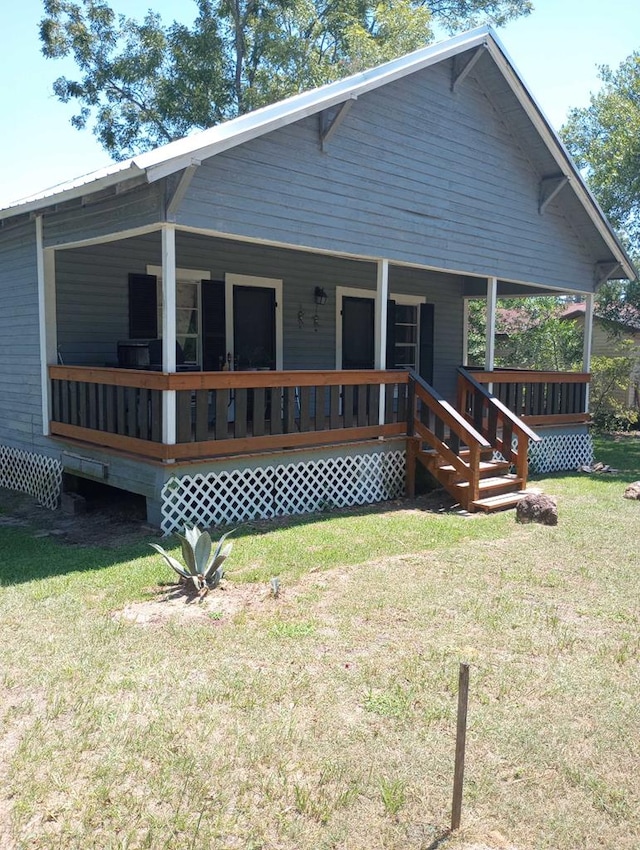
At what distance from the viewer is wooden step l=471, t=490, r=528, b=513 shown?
323 inches

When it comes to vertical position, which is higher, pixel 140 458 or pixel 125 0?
pixel 125 0

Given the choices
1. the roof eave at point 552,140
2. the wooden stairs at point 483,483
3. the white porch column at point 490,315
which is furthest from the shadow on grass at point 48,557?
the roof eave at point 552,140

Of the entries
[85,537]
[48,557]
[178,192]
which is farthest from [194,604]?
[178,192]

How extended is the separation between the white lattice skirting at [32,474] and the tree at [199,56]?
44.3 feet

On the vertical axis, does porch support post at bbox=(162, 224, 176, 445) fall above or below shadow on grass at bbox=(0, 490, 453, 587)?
above

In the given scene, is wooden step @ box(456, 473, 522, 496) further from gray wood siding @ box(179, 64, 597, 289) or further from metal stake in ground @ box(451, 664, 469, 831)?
metal stake in ground @ box(451, 664, 469, 831)

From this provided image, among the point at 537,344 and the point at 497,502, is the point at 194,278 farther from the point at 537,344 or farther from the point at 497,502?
the point at 537,344

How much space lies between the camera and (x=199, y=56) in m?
19.3

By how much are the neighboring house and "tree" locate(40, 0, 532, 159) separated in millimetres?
9528

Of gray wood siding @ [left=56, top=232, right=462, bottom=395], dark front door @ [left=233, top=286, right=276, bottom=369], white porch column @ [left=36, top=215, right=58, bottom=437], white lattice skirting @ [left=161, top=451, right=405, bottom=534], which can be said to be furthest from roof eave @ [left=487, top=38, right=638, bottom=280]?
white porch column @ [left=36, top=215, right=58, bottom=437]

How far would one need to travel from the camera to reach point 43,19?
19.2 meters

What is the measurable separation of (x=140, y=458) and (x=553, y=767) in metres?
5.05

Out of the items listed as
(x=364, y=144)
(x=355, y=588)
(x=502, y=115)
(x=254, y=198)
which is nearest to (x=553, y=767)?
(x=355, y=588)

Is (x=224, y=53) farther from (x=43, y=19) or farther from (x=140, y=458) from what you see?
(x=140, y=458)
